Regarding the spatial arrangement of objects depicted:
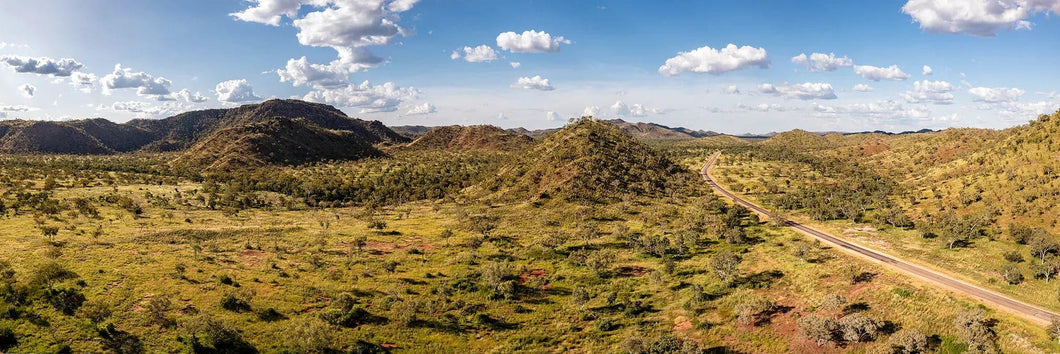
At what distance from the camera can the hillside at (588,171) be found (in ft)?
411

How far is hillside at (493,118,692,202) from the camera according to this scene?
125 metres

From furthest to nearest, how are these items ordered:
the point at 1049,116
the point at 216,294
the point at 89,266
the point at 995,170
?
the point at 1049,116 → the point at 995,170 → the point at 89,266 → the point at 216,294

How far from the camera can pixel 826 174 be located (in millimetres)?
165250

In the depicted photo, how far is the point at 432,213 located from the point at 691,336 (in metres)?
83.3

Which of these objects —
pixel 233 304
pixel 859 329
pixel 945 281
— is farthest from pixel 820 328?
pixel 233 304

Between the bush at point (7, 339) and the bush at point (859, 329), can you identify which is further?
the bush at point (7, 339)

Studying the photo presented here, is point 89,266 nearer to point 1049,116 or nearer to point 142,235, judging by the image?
point 142,235

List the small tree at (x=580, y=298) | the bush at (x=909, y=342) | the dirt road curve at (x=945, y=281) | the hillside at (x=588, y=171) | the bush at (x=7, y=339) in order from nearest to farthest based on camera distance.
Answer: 1. the bush at (x=909, y=342)
2. the bush at (x=7, y=339)
3. the dirt road curve at (x=945, y=281)
4. the small tree at (x=580, y=298)
5. the hillside at (x=588, y=171)

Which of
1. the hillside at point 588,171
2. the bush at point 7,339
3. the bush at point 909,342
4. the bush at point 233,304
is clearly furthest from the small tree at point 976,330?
the bush at point 7,339

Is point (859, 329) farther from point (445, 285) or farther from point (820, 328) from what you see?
point (445, 285)

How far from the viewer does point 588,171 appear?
442 feet

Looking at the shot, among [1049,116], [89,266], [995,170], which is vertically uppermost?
[1049,116]

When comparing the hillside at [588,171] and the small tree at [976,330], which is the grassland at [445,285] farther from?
the hillside at [588,171]

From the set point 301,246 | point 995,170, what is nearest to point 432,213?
point 301,246
